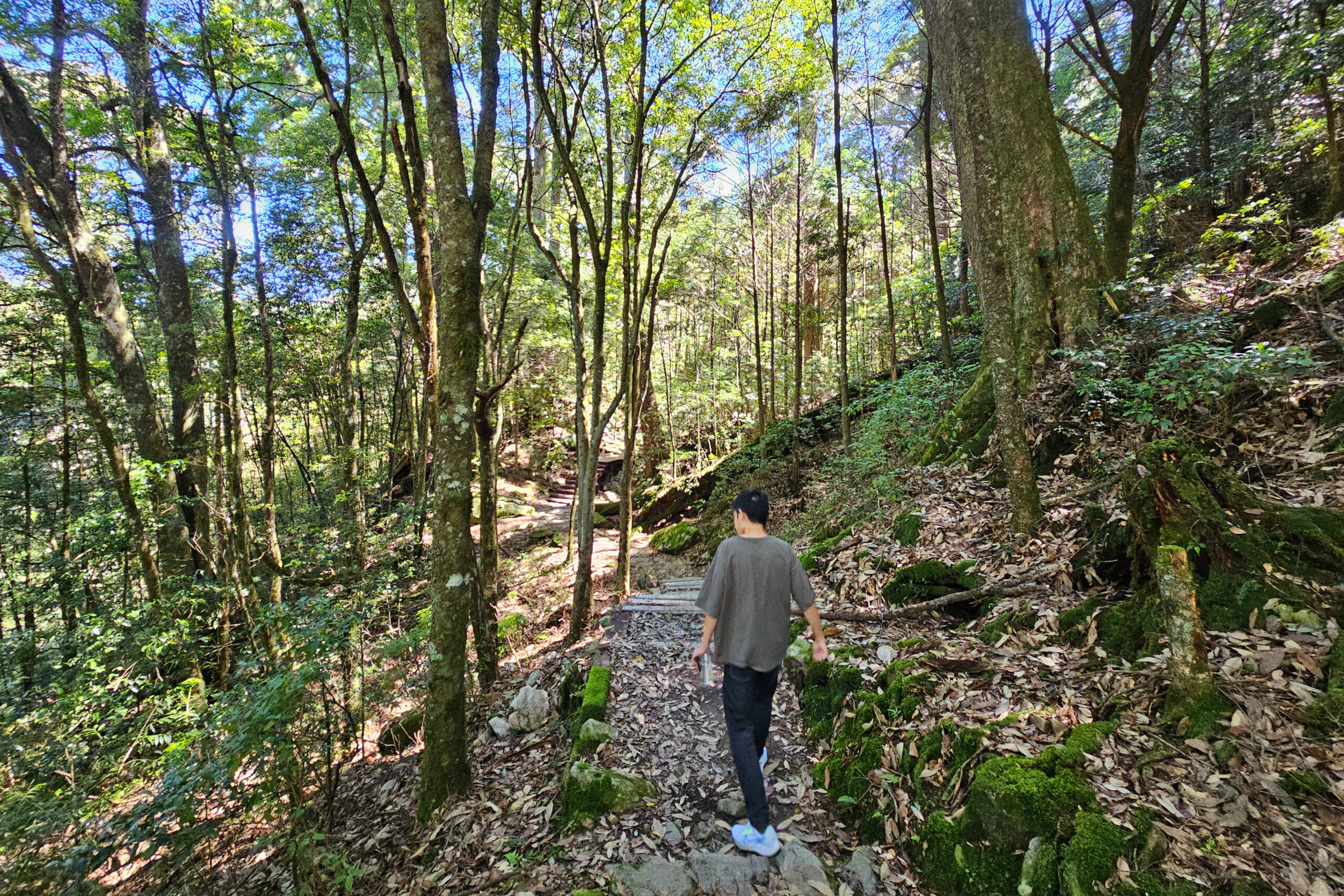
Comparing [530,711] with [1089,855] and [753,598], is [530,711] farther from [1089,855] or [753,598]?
[1089,855]

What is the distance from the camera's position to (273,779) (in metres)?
3.69

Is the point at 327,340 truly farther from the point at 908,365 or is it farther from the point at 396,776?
the point at 908,365

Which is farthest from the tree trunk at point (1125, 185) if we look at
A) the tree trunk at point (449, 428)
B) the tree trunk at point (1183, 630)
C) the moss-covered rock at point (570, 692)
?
the moss-covered rock at point (570, 692)

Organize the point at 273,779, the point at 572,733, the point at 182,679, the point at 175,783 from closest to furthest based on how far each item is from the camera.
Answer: the point at 175,783
the point at 273,779
the point at 572,733
the point at 182,679

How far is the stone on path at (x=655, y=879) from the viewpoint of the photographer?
2826 millimetres

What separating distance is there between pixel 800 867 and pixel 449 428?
384 centimetres

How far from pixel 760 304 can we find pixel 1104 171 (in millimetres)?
10239

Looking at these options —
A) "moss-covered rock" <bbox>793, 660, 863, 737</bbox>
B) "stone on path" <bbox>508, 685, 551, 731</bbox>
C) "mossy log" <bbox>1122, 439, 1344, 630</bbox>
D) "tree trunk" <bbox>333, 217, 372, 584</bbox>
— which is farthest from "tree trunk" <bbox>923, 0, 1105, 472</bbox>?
"tree trunk" <bbox>333, 217, 372, 584</bbox>

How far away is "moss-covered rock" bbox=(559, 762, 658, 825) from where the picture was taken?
362cm

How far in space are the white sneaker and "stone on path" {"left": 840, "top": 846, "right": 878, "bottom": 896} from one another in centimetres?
39

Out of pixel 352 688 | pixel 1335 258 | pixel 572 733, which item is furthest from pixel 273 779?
pixel 1335 258

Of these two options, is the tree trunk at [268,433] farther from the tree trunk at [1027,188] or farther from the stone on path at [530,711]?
the tree trunk at [1027,188]

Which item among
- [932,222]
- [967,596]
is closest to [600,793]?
[967,596]

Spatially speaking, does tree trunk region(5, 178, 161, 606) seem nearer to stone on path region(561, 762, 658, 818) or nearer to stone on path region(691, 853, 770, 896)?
stone on path region(561, 762, 658, 818)
